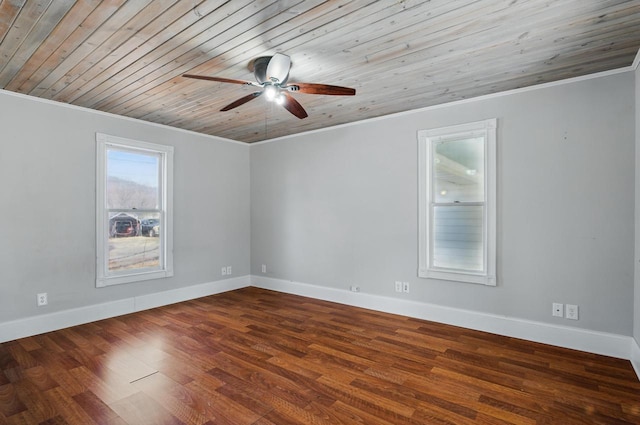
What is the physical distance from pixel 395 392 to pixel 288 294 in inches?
120

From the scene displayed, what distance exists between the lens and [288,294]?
17.1ft

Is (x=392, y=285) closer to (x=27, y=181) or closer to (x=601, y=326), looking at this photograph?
(x=601, y=326)

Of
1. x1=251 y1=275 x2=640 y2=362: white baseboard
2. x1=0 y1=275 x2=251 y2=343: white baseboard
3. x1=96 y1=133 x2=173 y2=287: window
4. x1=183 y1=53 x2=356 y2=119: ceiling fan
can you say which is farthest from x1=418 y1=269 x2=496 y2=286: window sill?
x1=96 y1=133 x2=173 y2=287: window

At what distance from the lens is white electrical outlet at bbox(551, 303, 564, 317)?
3.15 m

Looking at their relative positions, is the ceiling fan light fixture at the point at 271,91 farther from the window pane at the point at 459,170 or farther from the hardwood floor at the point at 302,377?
the hardwood floor at the point at 302,377

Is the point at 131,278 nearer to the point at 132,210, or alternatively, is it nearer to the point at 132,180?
the point at 132,210

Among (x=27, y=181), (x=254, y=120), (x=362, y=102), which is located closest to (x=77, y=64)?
(x=27, y=181)

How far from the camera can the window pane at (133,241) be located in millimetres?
4203

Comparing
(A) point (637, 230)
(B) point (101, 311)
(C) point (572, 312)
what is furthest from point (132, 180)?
(A) point (637, 230)

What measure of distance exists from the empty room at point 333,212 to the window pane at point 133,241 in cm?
3

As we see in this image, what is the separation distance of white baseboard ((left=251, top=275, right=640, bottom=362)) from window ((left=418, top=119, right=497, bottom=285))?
399mm

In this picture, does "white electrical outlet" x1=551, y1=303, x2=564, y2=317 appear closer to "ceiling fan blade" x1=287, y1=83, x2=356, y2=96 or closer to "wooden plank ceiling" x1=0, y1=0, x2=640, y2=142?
"wooden plank ceiling" x1=0, y1=0, x2=640, y2=142

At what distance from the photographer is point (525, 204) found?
3352mm

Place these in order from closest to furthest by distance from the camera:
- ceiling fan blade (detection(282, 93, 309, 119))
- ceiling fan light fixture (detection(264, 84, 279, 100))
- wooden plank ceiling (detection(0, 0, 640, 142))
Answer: wooden plank ceiling (detection(0, 0, 640, 142))
ceiling fan light fixture (detection(264, 84, 279, 100))
ceiling fan blade (detection(282, 93, 309, 119))
